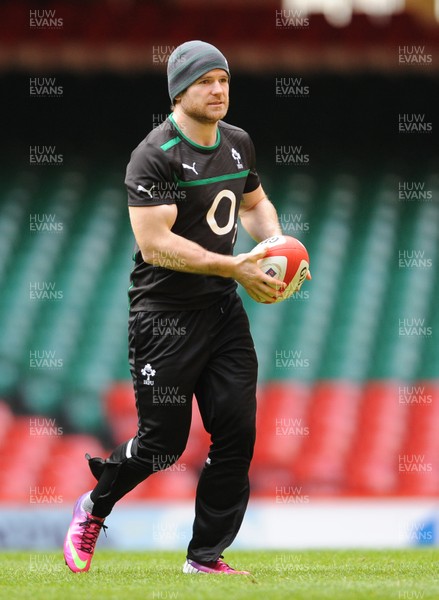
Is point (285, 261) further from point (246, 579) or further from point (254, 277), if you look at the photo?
point (246, 579)

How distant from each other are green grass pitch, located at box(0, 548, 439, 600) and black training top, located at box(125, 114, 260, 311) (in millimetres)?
1179

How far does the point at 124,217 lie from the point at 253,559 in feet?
22.7

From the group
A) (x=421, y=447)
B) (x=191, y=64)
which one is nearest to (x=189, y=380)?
(x=191, y=64)

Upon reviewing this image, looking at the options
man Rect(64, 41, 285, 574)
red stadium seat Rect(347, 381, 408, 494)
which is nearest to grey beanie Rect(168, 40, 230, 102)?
man Rect(64, 41, 285, 574)

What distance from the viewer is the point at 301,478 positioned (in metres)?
9.73

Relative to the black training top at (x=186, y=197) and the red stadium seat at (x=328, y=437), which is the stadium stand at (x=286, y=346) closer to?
the red stadium seat at (x=328, y=437)

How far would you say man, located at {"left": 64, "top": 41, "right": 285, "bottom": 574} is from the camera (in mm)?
4812

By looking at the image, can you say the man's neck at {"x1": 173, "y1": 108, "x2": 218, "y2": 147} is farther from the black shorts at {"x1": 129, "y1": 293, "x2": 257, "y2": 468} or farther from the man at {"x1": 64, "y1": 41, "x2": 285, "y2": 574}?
the black shorts at {"x1": 129, "y1": 293, "x2": 257, "y2": 468}

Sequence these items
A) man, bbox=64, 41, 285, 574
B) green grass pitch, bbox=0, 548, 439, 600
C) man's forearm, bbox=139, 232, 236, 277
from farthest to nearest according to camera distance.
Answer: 1. man, bbox=64, 41, 285, 574
2. man's forearm, bbox=139, 232, 236, 277
3. green grass pitch, bbox=0, 548, 439, 600

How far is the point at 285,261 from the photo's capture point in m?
4.87

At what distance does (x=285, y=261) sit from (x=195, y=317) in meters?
0.46

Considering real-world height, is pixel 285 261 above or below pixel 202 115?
below

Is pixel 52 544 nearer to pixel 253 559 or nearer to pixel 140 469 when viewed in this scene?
pixel 253 559

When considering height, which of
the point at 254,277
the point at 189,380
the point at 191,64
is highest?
the point at 191,64
